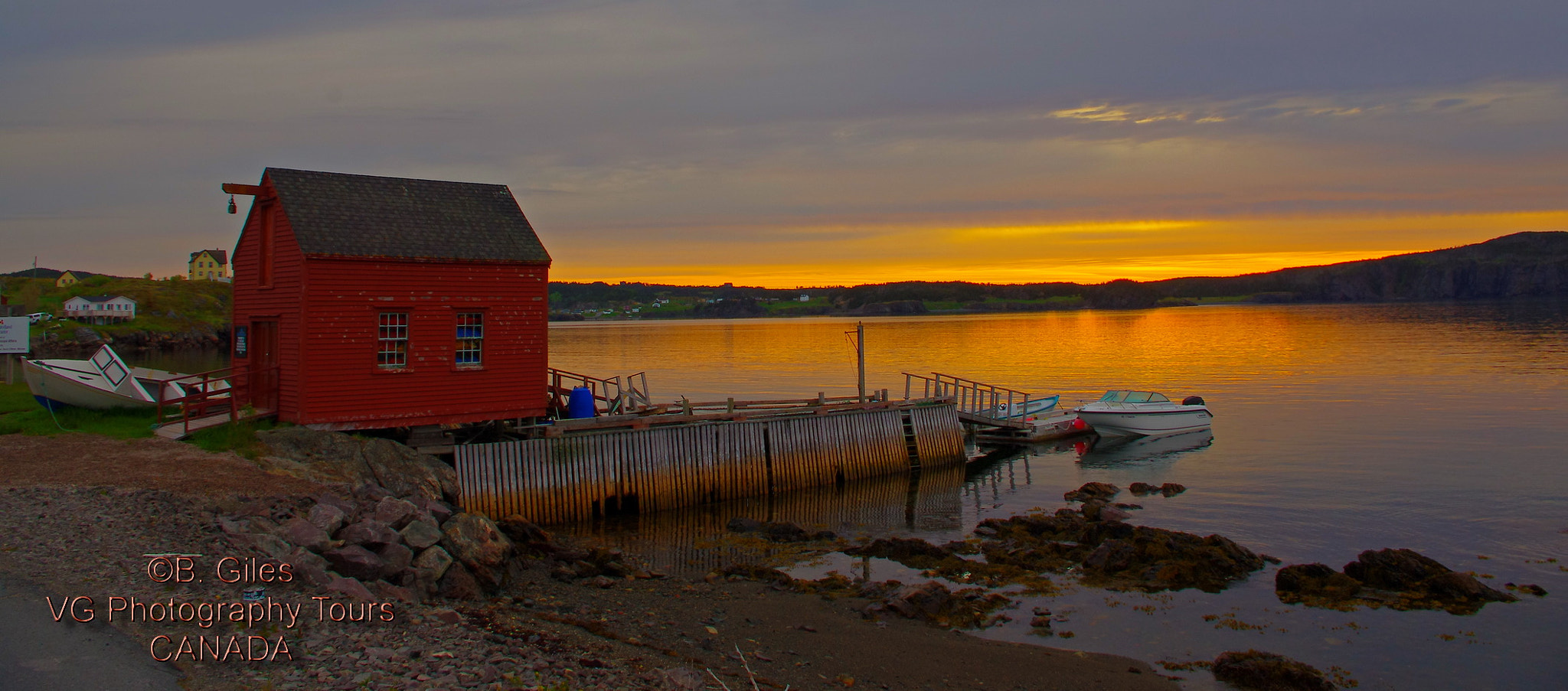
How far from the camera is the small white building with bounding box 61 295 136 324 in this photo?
96.6m

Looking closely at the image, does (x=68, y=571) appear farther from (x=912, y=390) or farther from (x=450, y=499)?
(x=912, y=390)

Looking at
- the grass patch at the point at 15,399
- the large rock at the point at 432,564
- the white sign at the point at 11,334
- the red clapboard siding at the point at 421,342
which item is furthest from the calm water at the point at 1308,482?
the white sign at the point at 11,334

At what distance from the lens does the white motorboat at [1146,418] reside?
38844mm

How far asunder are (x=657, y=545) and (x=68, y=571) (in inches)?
433

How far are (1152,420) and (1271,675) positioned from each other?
2774cm

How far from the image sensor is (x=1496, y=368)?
60875 millimetres

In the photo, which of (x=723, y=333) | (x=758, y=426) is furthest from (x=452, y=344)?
(x=723, y=333)

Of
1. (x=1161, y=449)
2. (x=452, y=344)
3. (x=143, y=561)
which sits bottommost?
(x=1161, y=449)

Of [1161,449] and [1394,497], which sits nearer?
[1394,497]

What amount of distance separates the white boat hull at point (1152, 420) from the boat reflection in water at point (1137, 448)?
26 centimetres

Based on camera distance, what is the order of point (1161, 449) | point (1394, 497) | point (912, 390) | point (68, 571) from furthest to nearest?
point (912, 390) → point (1161, 449) → point (1394, 497) → point (68, 571)

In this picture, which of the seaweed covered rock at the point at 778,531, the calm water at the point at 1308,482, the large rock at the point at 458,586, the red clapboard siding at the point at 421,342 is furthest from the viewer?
the seaweed covered rock at the point at 778,531

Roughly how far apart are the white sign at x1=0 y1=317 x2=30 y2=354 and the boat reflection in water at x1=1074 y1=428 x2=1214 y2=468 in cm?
3164

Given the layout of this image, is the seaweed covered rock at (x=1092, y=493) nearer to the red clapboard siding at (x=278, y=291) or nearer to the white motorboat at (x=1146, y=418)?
the white motorboat at (x=1146, y=418)
